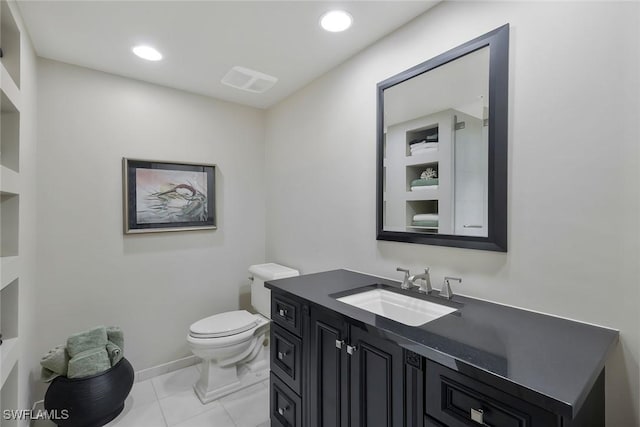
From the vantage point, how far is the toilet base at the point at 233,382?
2.13m

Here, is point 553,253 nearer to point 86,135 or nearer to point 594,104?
point 594,104

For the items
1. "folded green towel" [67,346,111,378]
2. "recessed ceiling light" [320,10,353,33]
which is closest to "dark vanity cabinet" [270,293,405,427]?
"folded green towel" [67,346,111,378]

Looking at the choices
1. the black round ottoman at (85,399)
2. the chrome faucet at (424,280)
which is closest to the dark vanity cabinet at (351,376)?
the chrome faucet at (424,280)

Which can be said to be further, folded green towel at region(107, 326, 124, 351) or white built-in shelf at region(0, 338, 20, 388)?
folded green towel at region(107, 326, 124, 351)

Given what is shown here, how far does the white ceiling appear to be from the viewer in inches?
61.1

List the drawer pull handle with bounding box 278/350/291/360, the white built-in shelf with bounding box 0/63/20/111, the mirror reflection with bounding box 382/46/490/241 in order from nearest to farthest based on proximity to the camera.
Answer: the white built-in shelf with bounding box 0/63/20/111, the mirror reflection with bounding box 382/46/490/241, the drawer pull handle with bounding box 278/350/291/360

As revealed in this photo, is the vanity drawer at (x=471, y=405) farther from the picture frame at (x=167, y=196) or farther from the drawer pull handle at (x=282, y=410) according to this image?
the picture frame at (x=167, y=196)

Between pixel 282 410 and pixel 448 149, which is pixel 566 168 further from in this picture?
pixel 282 410

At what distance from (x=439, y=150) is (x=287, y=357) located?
1354 millimetres

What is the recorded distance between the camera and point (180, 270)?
2576 millimetres

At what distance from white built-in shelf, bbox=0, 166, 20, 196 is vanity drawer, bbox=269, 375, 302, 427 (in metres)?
1.58

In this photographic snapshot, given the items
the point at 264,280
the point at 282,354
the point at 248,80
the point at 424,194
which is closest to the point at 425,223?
the point at 424,194

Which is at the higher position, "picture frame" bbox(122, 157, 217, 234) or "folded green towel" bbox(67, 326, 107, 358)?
"picture frame" bbox(122, 157, 217, 234)

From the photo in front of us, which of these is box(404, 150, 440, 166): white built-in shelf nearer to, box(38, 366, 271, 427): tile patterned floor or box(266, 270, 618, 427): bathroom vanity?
box(266, 270, 618, 427): bathroom vanity
